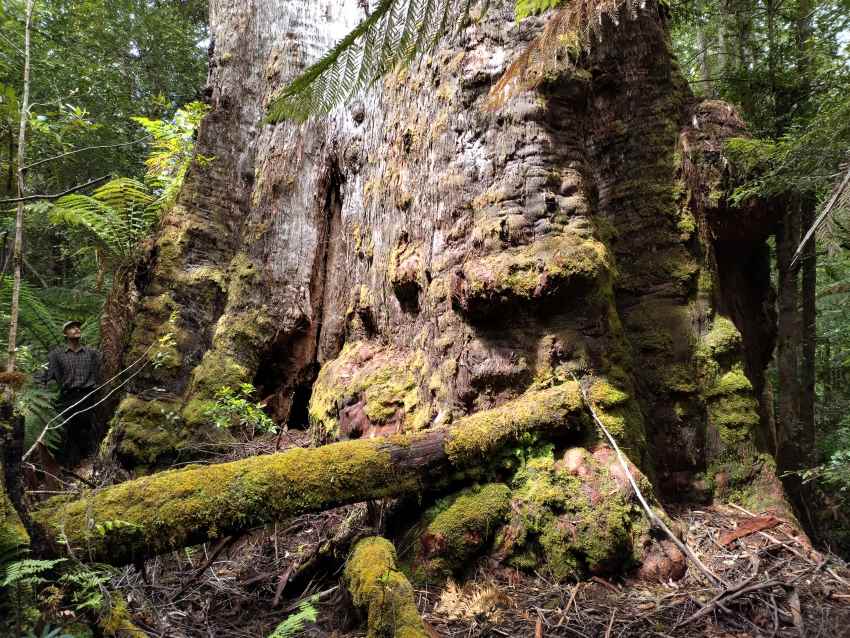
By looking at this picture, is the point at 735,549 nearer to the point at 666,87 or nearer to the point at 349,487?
the point at 349,487

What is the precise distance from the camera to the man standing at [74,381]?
614 cm

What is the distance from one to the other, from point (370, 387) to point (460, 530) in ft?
4.70

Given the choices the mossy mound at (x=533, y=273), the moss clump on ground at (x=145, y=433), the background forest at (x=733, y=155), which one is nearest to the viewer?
the mossy mound at (x=533, y=273)

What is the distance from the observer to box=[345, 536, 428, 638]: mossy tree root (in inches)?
81.8

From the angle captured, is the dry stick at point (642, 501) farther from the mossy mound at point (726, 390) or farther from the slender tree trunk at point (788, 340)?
the slender tree trunk at point (788, 340)

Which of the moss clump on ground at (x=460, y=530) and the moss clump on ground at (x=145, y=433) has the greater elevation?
the moss clump on ground at (x=460, y=530)

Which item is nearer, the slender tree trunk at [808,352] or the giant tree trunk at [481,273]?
the giant tree trunk at [481,273]

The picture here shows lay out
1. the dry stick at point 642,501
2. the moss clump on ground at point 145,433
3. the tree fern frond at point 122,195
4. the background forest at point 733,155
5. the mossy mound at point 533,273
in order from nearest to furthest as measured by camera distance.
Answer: the dry stick at point 642,501, the mossy mound at point 533,273, the background forest at point 733,155, the moss clump on ground at point 145,433, the tree fern frond at point 122,195

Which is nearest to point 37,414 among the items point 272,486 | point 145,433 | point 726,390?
point 145,433

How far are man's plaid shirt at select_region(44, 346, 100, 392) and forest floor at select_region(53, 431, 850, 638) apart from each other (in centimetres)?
383

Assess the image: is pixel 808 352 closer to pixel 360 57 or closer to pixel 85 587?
pixel 360 57

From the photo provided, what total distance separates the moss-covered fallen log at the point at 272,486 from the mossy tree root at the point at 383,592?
0.96ft

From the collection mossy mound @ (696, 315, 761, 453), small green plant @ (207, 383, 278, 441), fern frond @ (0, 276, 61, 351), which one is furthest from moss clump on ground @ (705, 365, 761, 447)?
fern frond @ (0, 276, 61, 351)

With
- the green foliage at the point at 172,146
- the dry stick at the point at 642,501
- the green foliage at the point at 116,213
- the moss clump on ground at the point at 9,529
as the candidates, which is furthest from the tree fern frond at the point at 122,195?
the dry stick at the point at 642,501
